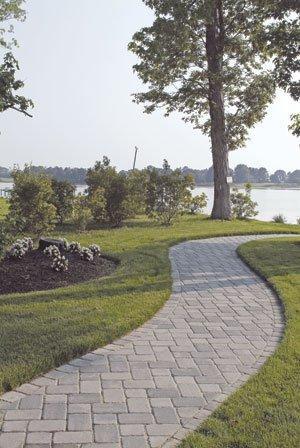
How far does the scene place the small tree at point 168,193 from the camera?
57.4 ft

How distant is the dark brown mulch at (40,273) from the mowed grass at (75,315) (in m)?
0.38

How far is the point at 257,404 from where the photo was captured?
365 cm

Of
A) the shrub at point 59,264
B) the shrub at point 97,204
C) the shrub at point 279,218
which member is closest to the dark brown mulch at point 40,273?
the shrub at point 59,264

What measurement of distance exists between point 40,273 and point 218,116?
511 inches

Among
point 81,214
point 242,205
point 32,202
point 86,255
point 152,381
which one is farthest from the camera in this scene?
point 242,205

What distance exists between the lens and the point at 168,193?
17547 mm

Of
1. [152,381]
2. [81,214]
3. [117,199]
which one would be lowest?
[152,381]

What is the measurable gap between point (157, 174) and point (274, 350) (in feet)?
44.4

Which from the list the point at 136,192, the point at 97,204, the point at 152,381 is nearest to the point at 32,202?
the point at 97,204

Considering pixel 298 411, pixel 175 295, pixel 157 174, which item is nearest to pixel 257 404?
pixel 298 411

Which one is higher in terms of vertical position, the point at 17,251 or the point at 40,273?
the point at 17,251

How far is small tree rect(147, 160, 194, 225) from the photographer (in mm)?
17497

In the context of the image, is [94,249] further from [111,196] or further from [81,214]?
[111,196]

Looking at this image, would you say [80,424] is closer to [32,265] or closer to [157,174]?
[32,265]
